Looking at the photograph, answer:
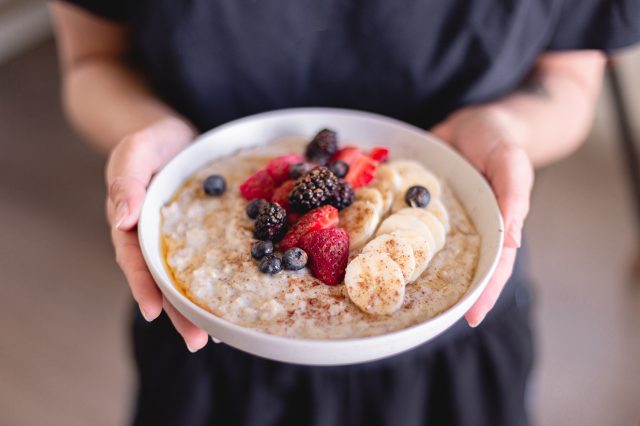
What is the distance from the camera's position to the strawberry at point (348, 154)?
118cm

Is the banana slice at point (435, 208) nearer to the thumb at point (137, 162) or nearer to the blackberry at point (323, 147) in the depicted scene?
the blackberry at point (323, 147)

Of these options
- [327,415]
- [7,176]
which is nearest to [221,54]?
[327,415]

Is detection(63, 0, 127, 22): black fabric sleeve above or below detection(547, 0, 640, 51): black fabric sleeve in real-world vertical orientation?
above

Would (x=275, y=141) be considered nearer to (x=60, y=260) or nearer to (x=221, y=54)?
(x=221, y=54)

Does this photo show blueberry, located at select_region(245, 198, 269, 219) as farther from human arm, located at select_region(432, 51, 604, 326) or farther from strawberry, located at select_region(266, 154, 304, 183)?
human arm, located at select_region(432, 51, 604, 326)

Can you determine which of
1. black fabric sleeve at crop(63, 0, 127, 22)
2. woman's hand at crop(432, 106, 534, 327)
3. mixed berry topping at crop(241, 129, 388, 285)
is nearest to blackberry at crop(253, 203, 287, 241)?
mixed berry topping at crop(241, 129, 388, 285)

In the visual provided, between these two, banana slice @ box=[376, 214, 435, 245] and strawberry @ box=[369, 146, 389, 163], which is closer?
banana slice @ box=[376, 214, 435, 245]

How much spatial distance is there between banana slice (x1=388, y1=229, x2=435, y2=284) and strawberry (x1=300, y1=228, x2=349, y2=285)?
4.0 inches

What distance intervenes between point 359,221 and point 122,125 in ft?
2.03

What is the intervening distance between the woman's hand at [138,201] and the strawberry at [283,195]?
0.76ft

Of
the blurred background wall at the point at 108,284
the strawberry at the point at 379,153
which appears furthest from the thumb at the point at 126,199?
the blurred background wall at the point at 108,284

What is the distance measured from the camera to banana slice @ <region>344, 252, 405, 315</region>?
36.6 inches

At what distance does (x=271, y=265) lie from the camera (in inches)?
38.1

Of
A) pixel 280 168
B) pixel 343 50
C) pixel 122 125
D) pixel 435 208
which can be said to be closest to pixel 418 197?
pixel 435 208
